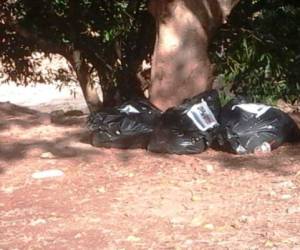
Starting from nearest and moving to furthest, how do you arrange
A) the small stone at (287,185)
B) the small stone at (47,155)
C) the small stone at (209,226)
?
the small stone at (209,226) → the small stone at (287,185) → the small stone at (47,155)

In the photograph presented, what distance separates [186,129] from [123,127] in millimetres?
535

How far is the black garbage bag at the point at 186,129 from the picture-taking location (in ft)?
18.4

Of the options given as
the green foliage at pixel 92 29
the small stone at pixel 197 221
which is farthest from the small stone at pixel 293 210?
the green foliage at pixel 92 29

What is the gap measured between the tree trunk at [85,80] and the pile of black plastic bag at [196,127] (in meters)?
2.87

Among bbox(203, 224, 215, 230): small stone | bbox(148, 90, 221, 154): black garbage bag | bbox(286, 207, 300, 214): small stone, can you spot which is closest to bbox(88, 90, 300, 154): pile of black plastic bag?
bbox(148, 90, 221, 154): black garbage bag

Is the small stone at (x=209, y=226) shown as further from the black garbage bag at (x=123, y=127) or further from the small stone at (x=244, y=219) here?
the black garbage bag at (x=123, y=127)

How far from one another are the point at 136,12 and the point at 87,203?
3844mm

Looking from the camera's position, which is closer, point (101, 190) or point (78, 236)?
point (78, 236)

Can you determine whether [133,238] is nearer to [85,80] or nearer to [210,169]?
[210,169]

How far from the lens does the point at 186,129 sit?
561 cm

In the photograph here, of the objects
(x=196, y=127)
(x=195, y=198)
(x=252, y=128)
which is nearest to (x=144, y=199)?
(x=195, y=198)

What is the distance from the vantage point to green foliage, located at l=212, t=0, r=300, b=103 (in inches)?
282

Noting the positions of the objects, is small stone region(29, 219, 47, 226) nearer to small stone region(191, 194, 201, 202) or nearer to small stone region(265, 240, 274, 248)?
small stone region(191, 194, 201, 202)

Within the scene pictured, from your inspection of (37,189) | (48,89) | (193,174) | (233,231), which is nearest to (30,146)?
(37,189)
